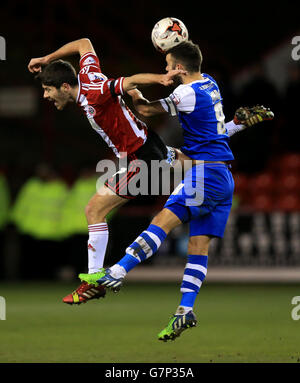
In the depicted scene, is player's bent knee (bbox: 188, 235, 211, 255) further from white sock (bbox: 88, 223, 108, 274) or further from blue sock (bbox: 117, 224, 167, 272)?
white sock (bbox: 88, 223, 108, 274)

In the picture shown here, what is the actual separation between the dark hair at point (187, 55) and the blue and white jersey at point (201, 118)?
0.14 m

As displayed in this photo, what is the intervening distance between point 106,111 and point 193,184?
93 cm

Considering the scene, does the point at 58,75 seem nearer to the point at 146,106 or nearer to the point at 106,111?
the point at 106,111

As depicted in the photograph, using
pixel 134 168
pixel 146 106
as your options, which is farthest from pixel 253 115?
pixel 134 168

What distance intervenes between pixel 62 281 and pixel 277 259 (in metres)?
3.61

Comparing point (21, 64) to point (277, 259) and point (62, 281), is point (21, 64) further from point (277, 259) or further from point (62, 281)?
point (277, 259)

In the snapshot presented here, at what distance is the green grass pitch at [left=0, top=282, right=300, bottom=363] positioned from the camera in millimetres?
6141

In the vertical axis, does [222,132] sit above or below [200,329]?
above

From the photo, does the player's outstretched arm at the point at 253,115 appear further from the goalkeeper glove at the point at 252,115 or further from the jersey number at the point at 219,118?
the jersey number at the point at 219,118

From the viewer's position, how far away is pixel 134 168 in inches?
250

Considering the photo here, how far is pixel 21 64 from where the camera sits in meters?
18.0

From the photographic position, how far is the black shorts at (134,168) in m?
6.31

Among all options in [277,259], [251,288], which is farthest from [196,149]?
[277,259]

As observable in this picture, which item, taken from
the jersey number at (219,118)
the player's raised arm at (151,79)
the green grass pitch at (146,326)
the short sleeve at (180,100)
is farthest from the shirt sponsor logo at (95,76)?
the green grass pitch at (146,326)
